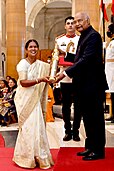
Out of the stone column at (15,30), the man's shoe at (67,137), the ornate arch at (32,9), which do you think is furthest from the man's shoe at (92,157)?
the ornate arch at (32,9)

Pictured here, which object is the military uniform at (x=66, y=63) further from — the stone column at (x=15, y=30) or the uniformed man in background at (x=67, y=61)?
the stone column at (x=15, y=30)

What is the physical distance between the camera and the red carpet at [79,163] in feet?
14.0

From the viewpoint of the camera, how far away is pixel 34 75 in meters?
5.41

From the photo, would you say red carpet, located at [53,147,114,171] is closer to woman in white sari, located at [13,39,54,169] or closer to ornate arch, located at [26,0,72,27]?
woman in white sari, located at [13,39,54,169]

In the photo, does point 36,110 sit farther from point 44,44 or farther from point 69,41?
point 44,44

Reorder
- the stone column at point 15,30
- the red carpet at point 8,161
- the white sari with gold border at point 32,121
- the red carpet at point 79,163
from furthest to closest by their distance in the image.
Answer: the stone column at point 15,30 < the white sari with gold border at point 32,121 < the red carpet at point 8,161 < the red carpet at point 79,163

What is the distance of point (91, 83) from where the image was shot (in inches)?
185

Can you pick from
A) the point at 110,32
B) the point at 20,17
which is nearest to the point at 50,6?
the point at 20,17

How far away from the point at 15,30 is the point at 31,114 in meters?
12.7

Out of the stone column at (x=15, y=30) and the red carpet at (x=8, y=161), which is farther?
the stone column at (x=15, y=30)

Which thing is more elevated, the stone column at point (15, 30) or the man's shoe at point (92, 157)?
the stone column at point (15, 30)

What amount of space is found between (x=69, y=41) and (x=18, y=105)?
1288 mm

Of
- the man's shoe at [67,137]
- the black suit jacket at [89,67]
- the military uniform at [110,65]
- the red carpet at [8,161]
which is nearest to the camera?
the black suit jacket at [89,67]

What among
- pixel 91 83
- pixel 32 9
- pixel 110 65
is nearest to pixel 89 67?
pixel 91 83
